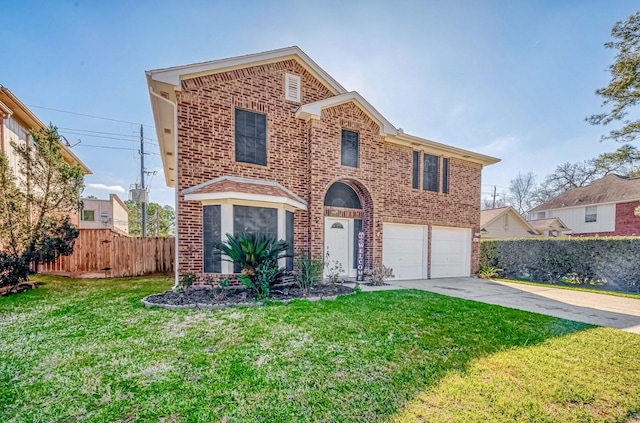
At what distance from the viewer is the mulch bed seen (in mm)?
6436

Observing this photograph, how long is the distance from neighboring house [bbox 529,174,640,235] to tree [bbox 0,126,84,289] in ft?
107

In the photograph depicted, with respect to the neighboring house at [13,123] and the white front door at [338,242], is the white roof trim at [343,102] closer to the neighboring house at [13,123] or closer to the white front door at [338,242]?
the white front door at [338,242]

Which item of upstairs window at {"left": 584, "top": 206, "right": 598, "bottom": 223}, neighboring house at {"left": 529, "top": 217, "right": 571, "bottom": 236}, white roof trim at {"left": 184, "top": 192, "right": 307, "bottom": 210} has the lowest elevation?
neighboring house at {"left": 529, "top": 217, "right": 571, "bottom": 236}

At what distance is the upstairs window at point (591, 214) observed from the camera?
23.6m

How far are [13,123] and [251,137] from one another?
35.1ft

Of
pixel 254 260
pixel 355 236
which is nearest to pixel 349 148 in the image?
pixel 355 236

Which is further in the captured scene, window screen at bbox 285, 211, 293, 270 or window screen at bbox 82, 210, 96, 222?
window screen at bbox 82, 210, 96, 222

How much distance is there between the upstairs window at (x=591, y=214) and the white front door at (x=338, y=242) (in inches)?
987

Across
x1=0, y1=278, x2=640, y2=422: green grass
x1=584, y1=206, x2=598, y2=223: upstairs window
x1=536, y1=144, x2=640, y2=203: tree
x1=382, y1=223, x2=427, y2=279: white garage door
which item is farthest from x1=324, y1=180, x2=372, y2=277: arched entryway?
x1=536, y1=144, x2=640, y2=203: tree

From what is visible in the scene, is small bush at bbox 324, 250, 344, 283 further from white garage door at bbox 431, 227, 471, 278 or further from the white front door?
white garage door at bbox 431, 227, 471, 278

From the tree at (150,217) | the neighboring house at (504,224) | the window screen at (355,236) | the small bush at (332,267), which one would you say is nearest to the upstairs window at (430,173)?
the window screen at (355,236)

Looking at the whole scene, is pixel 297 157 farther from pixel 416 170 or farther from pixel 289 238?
pixel 416 170

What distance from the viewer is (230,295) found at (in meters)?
7.13

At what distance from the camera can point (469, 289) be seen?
9539 millimetres
